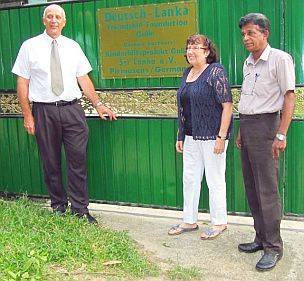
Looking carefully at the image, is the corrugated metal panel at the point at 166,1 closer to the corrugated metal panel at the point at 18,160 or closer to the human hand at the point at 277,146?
the corrugated metal panel at the point at 18,160

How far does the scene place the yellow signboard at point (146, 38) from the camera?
462cm

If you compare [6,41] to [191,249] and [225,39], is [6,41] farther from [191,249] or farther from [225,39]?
[191,249]

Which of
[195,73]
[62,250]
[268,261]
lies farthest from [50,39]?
[268,261]

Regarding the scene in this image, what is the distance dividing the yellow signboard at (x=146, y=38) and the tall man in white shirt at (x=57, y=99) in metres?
0.29

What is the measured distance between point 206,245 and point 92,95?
5.82 feet

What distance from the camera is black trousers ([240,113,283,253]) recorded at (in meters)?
3.78

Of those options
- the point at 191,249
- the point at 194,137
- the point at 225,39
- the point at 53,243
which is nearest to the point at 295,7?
the point at 225,39

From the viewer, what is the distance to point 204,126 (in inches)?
168

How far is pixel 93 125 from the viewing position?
522 centimetres

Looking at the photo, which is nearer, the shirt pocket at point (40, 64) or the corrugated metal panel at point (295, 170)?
the corrugated metal panel at point (295, 170)

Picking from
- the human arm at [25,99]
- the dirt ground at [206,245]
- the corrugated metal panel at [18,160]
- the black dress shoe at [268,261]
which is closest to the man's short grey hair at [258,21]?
the black dress shoe at [268,261]

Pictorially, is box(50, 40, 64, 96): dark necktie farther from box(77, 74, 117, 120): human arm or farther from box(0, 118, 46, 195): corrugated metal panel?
box(0, 118, 46, 195): corrugated metal panel

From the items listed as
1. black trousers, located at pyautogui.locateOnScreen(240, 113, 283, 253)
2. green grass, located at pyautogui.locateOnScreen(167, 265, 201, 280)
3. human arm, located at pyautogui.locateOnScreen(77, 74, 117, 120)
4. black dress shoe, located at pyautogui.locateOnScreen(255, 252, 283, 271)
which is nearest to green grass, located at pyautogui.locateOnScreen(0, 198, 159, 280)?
green grass, located at pyautogui.locateOnScreen(167, 265, 201, 280)

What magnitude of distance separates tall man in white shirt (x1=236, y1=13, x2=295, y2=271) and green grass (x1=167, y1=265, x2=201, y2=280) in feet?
1.54
